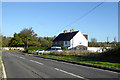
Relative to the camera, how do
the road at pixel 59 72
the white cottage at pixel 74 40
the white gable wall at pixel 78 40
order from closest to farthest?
the road at pixel 59 72 → the white cottage at pixel 74 40 → the white gable wall at pixel 78 40

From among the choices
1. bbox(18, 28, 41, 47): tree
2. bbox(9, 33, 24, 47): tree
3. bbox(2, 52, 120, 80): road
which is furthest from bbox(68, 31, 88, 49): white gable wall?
bbox(2, 52, 120, 80): road

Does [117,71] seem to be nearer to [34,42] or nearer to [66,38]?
[66,38]

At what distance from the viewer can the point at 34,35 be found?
316ft

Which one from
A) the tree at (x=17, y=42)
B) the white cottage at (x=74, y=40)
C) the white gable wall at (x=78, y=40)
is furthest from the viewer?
the tree at (x=17, y=42)

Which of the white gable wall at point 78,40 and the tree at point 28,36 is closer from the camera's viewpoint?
the white gable wall at point 78,40

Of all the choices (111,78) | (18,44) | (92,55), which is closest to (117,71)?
(111,78)

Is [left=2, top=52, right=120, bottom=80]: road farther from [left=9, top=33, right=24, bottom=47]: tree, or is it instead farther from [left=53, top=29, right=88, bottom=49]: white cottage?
[left=9, top=33, right=24, bottom=47]: tree

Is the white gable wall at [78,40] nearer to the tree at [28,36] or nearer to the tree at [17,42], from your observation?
the tree at [28,36]

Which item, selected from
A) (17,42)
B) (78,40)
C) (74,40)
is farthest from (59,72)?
(17,42)

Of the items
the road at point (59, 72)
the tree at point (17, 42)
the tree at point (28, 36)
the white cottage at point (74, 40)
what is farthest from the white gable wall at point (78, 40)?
the road at point (59, 72)

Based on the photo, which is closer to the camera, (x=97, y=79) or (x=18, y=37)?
(x=97, y=79)

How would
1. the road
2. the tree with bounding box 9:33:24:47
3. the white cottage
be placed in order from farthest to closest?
the tree with bounding box 9:33:24:47 → the white cottage → the road

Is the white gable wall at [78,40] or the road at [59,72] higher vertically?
the white gable wall at [78,40]

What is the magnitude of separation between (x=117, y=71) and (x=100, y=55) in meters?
13.2
